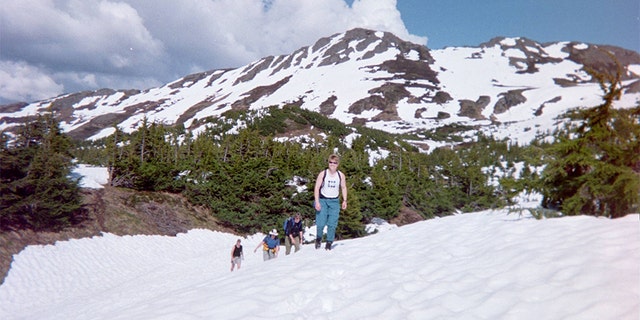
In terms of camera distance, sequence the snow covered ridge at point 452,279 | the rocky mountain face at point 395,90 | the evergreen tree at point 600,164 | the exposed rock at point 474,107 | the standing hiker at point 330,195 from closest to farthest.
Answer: the snow covered ridge at point 452,279 < the evergreen tree at point 600,164 < the standing hiker at point 330,195 < the rocky mountain face at point 395,90 < the exposed rock at point 474,107

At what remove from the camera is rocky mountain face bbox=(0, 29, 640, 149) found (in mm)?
101625

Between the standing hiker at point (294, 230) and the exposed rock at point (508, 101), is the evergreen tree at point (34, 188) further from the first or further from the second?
the exposed rock at point (508, 101)

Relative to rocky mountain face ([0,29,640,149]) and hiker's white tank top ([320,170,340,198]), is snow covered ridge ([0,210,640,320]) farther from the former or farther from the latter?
rocky mountain face ([0,29,640,149])

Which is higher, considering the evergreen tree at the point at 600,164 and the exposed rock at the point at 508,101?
the exposed rock at the point at 508,101

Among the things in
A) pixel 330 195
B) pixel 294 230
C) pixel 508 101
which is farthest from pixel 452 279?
pixel 508 101

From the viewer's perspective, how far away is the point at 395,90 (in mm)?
118375

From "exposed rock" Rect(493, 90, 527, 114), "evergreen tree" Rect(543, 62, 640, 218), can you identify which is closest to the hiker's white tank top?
"evergreen tree" Rect(543, 62, 640, 218)

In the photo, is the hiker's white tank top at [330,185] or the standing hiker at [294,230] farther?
the standing hiker at [294,230]

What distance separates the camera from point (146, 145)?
4066 centimetres

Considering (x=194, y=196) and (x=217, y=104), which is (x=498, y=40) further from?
(x=194, y=196)

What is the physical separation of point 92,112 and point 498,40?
230 m

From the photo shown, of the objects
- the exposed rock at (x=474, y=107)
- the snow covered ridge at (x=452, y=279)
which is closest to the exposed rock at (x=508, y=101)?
the exposed rock at (x=474, y=107)

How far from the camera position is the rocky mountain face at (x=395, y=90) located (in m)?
102

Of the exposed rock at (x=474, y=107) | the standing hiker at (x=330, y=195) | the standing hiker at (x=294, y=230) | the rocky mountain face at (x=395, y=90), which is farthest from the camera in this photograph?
the exposed rock at (x=474, y=107)
